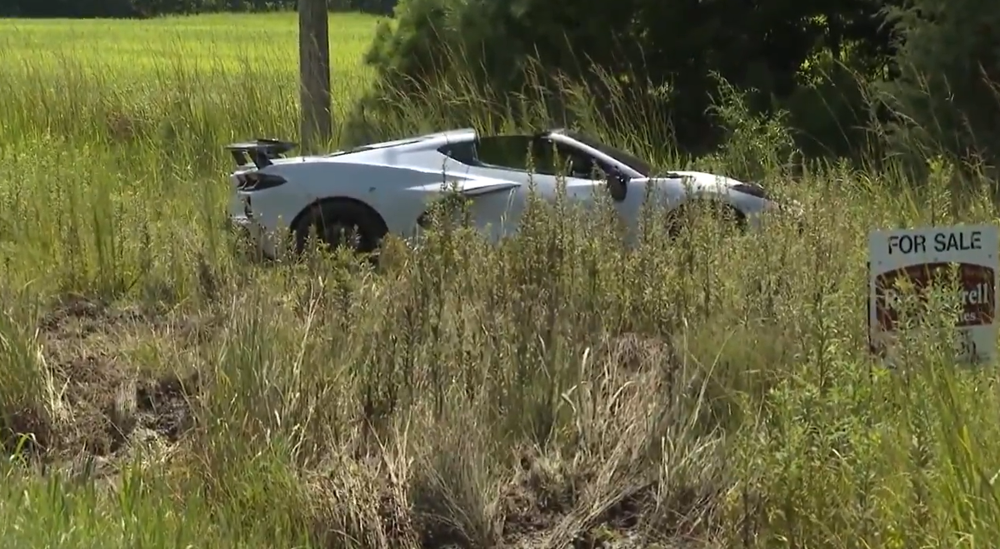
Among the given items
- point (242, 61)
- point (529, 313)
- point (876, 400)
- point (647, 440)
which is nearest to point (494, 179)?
point (529, 313)

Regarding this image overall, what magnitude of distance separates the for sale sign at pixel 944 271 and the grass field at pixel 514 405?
0.45 feet

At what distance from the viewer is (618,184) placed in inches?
348

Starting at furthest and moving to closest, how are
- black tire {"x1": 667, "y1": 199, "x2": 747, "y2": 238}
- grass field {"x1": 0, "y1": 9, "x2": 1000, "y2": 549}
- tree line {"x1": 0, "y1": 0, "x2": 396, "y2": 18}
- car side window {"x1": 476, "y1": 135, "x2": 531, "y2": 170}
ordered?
1. tree line {"x1": 0, "y1": 0, "x2": 396, "y2": 18}
2. car side window {"x1": 476, "y1": 135, "x2": 531, "y2": 170}
3. black tire {"x1": 667, "y1": 199, "x2": 747, "y2": 238}
4. grass field {"x1": 0, "y1": 9, "x2": 1000, "y2": 549}

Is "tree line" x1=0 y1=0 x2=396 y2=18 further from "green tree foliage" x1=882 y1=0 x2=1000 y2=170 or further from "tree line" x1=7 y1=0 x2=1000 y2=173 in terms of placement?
"green tree foliage" x1=882 y1=0 x2=1000 y2=170

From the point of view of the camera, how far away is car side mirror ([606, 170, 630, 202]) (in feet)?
28.6

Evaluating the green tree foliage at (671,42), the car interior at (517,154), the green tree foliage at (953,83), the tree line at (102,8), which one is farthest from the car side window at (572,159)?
the tree line at (102,8)

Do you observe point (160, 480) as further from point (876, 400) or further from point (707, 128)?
point (707, 128)

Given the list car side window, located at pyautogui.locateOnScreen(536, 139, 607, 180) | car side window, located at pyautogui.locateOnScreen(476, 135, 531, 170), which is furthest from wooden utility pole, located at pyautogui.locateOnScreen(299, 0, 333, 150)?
car side window, located at pyautogui.locateOnScreen(536, 139, 607, 180)

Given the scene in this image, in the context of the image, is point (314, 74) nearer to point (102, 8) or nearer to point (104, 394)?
point (104, 394)

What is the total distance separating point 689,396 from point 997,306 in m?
1.11

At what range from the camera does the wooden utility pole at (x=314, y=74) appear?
11602mm

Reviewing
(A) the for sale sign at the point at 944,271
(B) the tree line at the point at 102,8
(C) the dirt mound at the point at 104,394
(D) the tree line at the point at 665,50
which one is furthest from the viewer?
(B) the tree line at the point at 102,8

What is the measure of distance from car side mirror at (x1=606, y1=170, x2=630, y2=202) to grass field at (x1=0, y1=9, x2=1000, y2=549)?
223 centimetres

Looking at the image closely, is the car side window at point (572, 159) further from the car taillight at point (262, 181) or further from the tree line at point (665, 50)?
the tree line at point (665, 50)
